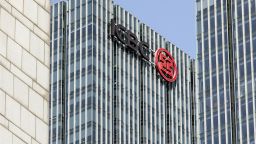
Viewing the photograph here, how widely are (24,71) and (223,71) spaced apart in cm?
11434

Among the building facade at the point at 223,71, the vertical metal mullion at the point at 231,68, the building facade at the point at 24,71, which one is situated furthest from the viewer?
the vertical metal mullion at the point at 231,68

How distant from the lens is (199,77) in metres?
171

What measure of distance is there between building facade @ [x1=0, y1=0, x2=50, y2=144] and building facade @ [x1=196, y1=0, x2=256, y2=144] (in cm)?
10329

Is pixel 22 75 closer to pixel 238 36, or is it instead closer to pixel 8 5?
pixel 8 5

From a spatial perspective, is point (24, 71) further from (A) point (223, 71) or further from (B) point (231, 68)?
(B) point (231, 68)

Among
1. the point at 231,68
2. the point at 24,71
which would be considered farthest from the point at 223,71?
the point at 24,71

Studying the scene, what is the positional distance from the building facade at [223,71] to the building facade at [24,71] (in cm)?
10329

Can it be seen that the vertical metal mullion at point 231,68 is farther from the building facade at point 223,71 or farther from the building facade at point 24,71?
the building facade at point 24,71

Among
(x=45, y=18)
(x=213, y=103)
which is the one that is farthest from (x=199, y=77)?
(x=45, y=18)

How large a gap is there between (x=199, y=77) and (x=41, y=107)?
378 ft

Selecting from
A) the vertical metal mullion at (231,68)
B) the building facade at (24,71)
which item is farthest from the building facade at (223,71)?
the building facade at (24,71)

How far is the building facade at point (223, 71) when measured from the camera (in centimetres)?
16288

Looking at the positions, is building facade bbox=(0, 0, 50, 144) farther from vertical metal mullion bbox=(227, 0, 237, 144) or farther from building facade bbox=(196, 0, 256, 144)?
vertical metal mullion bbox=(227, 0, 237, 144)

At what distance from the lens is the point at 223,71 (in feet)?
553
